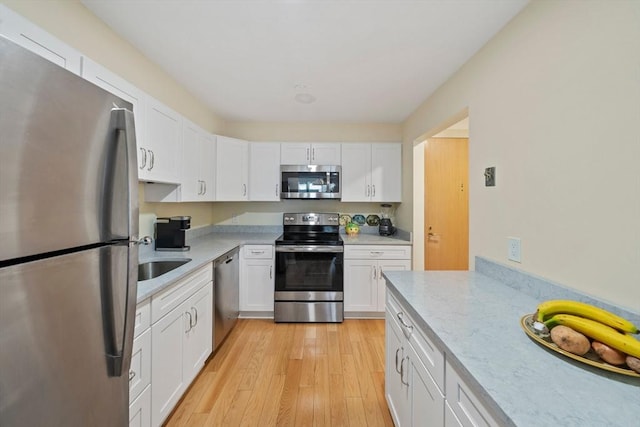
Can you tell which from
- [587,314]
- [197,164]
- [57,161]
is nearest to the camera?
[57,161]

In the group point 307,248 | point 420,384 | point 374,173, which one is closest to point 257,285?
point 307,248

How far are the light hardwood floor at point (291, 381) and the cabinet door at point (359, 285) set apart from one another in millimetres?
275

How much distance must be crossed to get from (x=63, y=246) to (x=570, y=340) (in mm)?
1428

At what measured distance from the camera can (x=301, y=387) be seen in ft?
6.46

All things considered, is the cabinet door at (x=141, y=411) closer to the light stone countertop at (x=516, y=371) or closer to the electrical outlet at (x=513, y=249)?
the light stone countertop at (x=516, y=371)

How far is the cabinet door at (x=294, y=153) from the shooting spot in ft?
11.1

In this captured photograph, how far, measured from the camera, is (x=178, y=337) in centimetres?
172

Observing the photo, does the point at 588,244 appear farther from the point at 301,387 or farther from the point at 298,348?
the point at 298,348

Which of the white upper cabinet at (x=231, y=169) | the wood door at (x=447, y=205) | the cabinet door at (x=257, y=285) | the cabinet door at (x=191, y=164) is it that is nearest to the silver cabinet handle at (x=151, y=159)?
the cabinet door at (x=191, y=164)

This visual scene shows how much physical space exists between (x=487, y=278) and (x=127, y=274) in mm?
1824

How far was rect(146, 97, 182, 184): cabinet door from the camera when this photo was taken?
185 cm

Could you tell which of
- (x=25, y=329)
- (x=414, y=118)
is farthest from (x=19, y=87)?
(x=414, y=118)

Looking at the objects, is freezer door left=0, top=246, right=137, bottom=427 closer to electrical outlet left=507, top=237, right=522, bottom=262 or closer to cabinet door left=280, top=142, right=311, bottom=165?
electrical outlet left=507, top=237, right=522, bottom=262

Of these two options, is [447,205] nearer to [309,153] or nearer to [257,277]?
[309,153]
